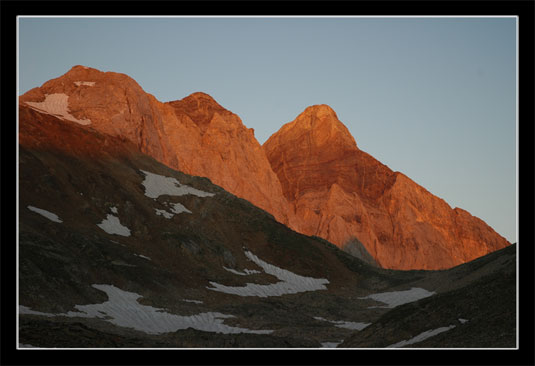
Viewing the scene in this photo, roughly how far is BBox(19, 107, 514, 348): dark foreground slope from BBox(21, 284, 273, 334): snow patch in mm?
166

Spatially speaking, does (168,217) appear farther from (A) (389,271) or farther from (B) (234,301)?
(A) (389,271)

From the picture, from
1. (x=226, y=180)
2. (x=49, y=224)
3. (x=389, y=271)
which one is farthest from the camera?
(x=226, y=180)

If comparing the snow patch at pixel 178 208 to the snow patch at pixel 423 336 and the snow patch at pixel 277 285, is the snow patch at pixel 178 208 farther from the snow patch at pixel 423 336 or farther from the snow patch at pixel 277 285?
the snow patch at pixel 423 336

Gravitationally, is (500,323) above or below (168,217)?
below

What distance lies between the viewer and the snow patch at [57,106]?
345 feet

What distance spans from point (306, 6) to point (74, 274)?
40.4 meters

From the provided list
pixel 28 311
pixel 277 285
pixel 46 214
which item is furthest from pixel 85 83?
pixel 28 311

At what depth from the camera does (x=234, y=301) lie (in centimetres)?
7019

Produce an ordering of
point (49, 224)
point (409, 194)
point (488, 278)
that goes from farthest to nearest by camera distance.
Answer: point (409, 194)
point (49, 224)
point (488, 278)

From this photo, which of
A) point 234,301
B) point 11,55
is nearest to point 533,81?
point 11,55

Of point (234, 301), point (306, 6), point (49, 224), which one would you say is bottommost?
point (234, 301)

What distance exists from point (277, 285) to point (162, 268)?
50.4 ft

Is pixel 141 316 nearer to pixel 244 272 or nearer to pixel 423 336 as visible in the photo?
pixel 423 336

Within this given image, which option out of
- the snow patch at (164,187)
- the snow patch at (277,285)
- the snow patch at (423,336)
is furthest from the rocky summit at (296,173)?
the snow patch at (423,336)
